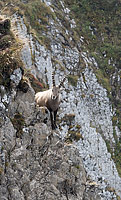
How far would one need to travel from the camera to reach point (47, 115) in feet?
57.6

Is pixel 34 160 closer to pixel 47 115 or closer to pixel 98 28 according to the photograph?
pixel 47 115

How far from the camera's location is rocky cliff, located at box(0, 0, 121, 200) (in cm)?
1495

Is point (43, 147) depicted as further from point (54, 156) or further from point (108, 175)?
point (108, 175)

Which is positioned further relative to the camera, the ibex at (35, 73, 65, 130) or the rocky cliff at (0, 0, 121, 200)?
the ibex at (35, 73, 65, 130)

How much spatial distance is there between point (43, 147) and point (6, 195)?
3766 mm

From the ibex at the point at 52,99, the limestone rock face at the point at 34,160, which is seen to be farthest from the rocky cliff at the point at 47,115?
the ibex at the point at 52,99

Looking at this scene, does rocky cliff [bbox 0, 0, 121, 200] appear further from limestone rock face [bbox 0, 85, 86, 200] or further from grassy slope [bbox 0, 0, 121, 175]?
grassy slope [bbox 0, 0, 121, 175]

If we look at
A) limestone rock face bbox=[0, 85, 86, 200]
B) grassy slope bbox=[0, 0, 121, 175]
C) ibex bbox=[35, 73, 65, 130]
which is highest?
grassy slope bbox=[0, 0, 121, 175]

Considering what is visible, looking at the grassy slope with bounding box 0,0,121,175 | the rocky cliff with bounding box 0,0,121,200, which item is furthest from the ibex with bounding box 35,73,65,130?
the grassy slope with bounding box 0,0,121,175

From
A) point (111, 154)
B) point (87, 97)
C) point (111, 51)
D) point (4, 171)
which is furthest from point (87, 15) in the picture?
point (4, 171)

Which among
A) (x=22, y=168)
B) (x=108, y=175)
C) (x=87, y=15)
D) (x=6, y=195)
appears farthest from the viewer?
(x=87, y=15)

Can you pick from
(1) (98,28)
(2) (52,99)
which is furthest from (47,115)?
(1) (98,28)

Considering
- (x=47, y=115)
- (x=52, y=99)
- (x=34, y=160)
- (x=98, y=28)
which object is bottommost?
(x=34, y=160)

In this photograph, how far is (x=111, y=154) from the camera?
3459 cm
